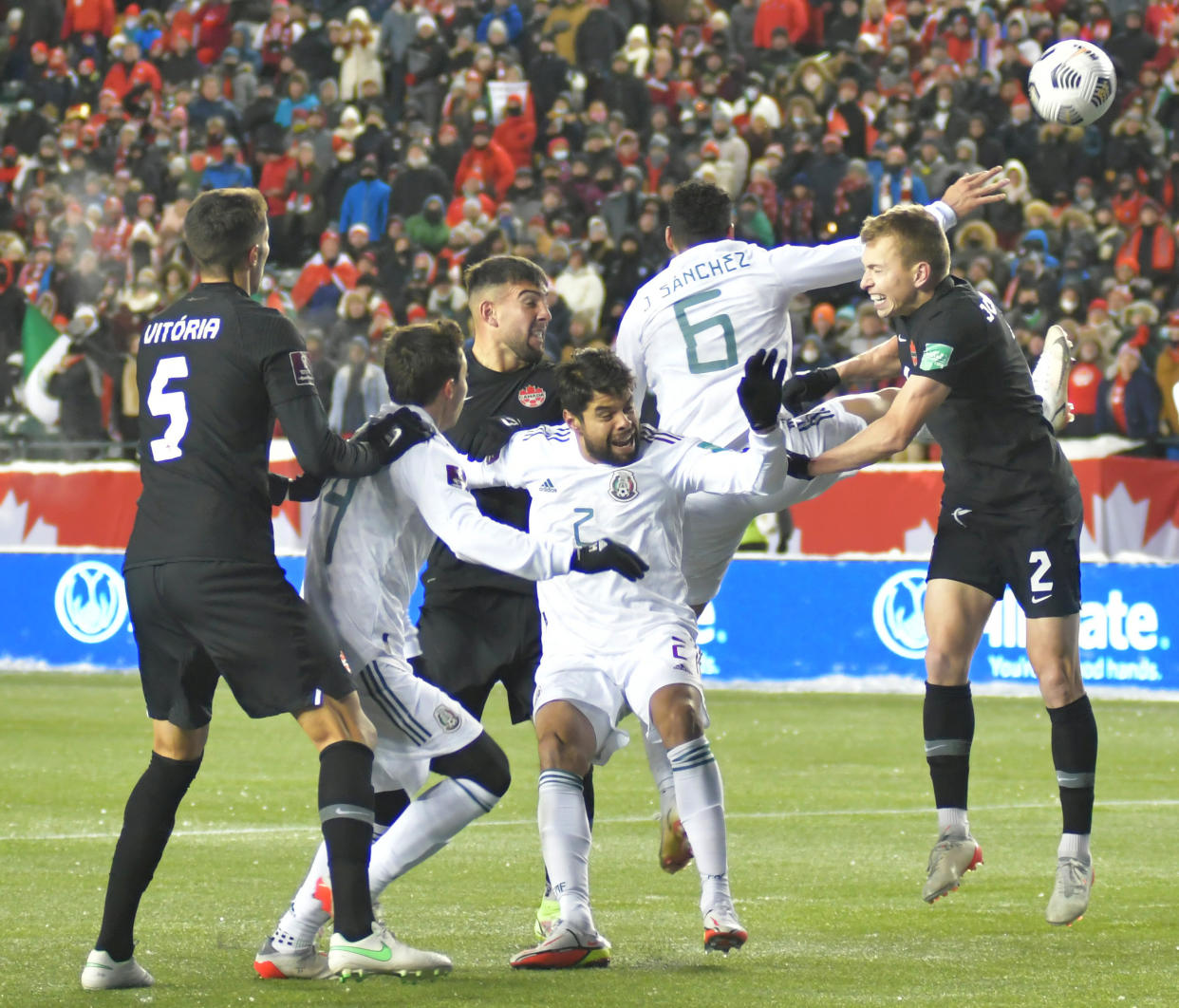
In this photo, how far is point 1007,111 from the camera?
63.2 feet

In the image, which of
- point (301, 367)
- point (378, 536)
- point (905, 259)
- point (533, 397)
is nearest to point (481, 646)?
point (533, 397)

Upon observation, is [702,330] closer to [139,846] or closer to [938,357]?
[938,357]

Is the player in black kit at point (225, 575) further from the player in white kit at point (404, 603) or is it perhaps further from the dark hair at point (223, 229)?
the player in white kit at point (404, 603)

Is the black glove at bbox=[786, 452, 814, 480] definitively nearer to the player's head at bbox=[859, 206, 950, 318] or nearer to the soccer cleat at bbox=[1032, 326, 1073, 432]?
the player's head at bbox=[859, 206, 950, 318]

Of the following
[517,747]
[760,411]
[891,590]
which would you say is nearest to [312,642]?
[760,411]

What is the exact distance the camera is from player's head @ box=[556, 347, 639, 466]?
5.99 meters

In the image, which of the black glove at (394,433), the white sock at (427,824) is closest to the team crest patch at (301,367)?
the black glove at (394,433)

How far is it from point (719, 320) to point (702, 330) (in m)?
0.07

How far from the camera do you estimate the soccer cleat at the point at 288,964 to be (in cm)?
547

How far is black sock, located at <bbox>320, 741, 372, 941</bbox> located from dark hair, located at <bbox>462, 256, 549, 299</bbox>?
213 centimetres

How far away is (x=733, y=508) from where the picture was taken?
691 centimetres

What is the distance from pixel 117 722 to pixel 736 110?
10690 mm

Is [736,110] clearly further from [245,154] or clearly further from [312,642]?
[312,642]

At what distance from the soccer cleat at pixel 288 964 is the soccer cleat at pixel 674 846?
61.5 inches
